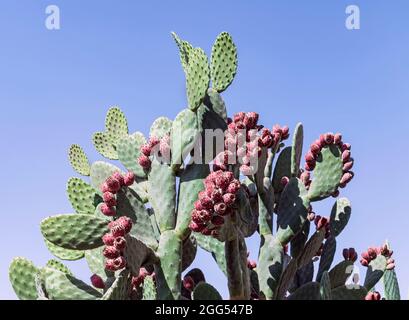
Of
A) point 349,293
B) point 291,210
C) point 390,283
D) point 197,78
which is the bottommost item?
point 390,283

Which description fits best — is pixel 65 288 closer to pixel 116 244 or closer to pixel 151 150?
pixel 116 244

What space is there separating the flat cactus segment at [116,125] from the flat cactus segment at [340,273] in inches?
69.8

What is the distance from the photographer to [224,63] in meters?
3.77

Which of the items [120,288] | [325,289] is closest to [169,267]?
[120,288]

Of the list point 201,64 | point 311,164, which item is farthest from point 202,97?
point 311,164

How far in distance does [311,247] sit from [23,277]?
1807mm

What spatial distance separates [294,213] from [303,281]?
2.21ft

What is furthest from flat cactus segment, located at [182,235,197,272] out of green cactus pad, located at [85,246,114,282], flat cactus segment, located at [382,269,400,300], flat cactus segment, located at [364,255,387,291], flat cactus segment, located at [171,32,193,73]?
flat cactus segment, located at [382,269,400,300]

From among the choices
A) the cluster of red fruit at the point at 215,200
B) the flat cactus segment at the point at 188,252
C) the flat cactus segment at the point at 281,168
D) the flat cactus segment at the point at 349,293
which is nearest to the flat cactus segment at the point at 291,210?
the flat cactus segment at the point at 281,168

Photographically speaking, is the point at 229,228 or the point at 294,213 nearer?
the point at 229,228

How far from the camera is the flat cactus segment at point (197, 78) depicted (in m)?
3.56

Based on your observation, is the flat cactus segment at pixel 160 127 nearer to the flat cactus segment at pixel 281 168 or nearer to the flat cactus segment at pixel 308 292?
the flat cactus segment at pixel 281 168

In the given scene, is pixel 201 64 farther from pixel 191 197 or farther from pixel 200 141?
pixel 191 197

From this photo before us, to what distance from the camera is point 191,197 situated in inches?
136
